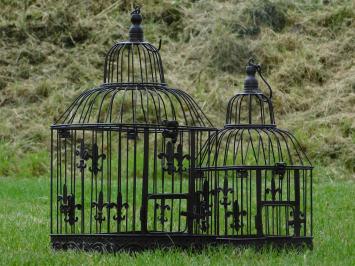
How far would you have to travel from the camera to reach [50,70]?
54.8ft

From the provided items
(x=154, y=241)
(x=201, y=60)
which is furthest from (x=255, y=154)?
(x=201, y=60)

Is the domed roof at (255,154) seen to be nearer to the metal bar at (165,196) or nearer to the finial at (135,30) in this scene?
the metal bar at (165,196)

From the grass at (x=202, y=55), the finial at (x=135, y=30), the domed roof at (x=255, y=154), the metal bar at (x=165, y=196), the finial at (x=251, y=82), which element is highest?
the grass at (x=202, y=55)

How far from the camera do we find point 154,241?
604cm

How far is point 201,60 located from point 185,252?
35.7 ft

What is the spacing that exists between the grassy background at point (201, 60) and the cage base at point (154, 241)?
19.5 ft

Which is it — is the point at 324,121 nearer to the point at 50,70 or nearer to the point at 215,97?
the point at 215,97

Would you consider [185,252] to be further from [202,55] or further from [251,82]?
[202,55]

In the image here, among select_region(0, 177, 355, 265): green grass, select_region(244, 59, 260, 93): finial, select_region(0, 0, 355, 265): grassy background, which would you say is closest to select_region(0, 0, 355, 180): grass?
select_region(0, 0, 355, 265): grassy background

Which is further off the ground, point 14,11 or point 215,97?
point 14,11

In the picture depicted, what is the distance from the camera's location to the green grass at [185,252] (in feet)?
17.9

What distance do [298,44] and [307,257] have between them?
11.4 metres

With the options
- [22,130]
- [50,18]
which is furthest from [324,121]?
[50,18]

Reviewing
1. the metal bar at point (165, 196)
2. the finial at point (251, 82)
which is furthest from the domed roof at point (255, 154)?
the metal bar at point (165, 196)
